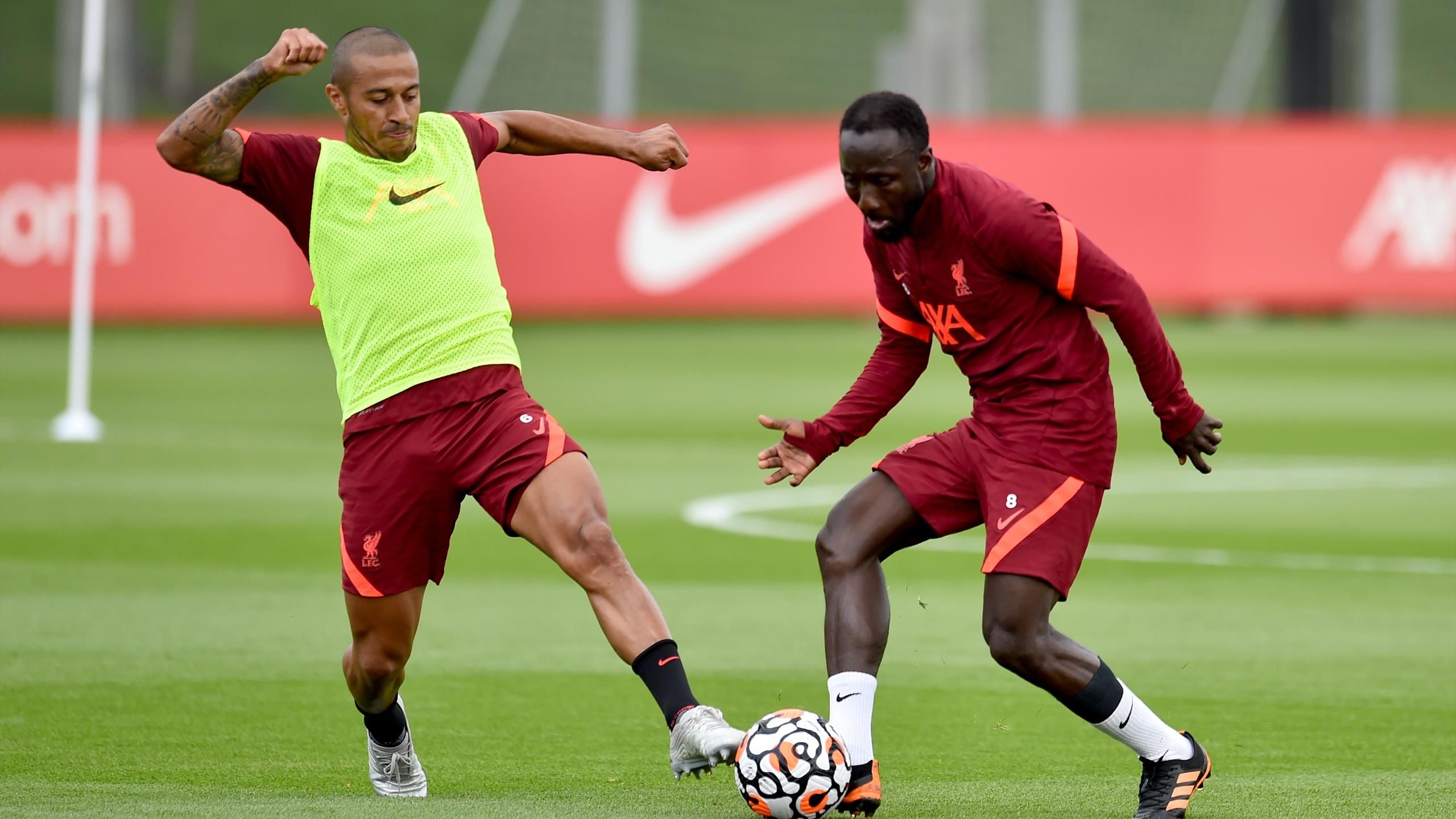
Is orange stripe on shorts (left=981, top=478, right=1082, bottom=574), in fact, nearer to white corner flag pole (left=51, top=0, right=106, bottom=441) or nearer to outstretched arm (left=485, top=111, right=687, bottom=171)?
outstretched arm (left=485, top=111, right=687, bottom=171)

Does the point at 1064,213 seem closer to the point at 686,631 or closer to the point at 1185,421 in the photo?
the point at 686,631

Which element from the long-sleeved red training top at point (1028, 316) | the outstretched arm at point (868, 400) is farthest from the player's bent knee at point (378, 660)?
the long-sleeved red training top at point (1028, 316)

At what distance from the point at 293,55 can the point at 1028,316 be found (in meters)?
2.23

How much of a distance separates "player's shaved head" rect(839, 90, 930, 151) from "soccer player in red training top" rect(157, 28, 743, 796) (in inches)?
48.8

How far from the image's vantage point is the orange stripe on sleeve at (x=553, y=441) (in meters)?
6.16

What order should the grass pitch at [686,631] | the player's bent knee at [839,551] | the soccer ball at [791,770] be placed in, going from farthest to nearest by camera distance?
the grass pitch at [686,631] < the player's bent knee at [839,551] < the soccer ball at [791,770]

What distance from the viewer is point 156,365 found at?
22.7 meters

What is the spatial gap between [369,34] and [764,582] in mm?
4875

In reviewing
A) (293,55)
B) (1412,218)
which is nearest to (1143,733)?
(293,55)

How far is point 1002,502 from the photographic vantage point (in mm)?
6051

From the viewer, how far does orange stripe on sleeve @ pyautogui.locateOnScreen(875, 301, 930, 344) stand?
6.51m

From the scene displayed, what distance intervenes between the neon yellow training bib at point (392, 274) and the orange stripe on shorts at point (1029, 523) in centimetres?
157

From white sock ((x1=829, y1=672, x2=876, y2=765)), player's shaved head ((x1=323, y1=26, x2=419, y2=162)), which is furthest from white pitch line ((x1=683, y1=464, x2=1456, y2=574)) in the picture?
player's shaved head ((x1=323, y1=26, x2=419, y2=162))

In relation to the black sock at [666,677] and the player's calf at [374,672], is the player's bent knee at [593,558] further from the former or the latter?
the player's calf at [374,672]
